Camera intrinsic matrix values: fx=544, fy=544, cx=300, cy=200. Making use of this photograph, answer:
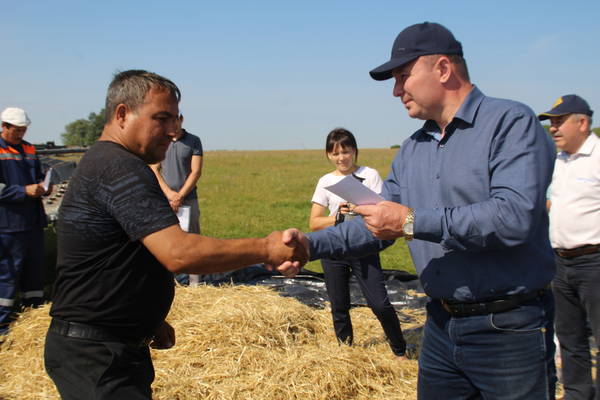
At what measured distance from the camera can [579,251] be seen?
4570 mm

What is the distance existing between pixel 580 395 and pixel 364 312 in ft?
9.37

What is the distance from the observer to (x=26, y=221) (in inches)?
262

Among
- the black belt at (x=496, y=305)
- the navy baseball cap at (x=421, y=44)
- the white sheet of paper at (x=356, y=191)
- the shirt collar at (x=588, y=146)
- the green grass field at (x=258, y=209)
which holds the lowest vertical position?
the green grass field at (x=258, y=209)

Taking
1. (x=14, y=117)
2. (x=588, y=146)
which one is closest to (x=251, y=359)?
(x=588, y=146)

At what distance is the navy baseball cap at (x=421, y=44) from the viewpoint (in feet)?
8.55

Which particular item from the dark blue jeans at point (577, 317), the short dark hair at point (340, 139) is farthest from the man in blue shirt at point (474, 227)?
the short dark hair at point (340, 139)

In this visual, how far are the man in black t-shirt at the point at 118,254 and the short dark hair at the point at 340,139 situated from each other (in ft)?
10.9

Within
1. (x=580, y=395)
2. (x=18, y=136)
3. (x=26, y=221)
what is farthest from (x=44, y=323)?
(x=580, y=395)

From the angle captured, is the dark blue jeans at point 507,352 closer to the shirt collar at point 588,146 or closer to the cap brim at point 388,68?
the cap brim at point 388,68

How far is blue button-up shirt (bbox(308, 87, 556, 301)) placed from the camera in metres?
2.29

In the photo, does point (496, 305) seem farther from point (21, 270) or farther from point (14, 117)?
point (14, 117)

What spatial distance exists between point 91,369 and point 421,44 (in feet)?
7.02

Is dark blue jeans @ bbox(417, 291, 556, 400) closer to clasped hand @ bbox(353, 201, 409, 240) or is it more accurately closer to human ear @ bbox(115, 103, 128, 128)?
clasped hand @ bbox(353, 201, 409, 240)

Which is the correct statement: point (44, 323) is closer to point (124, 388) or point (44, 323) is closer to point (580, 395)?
point (124, 388)
